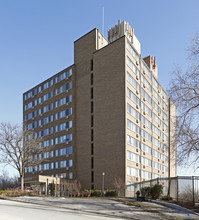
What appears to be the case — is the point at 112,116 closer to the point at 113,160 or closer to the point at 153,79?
the point at 113,160

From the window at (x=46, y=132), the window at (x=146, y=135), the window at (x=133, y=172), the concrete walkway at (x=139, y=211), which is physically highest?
the window at (x=46, y=132)

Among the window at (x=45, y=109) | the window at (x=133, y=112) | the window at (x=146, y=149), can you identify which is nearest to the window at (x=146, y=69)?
the window at (x=133, y=112)

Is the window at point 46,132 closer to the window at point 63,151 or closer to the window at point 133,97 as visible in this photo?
the window at point 63,151

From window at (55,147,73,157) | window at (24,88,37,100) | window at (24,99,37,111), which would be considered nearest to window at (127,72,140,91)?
window at (55,147,73,157)

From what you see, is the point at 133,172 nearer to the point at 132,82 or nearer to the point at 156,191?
the point at 132,82

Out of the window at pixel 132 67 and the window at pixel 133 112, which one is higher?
the window at pixel 132 67

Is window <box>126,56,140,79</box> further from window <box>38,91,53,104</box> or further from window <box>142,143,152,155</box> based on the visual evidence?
window <box>38,91,53,104</box>

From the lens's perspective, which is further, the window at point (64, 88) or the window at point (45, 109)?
the window at point (45, 109)

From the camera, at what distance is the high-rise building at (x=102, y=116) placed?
52.2 meters

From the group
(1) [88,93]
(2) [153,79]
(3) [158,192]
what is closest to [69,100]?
(1) [88,93]

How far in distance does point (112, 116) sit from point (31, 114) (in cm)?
3135

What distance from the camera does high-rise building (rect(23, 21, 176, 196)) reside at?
52.2m

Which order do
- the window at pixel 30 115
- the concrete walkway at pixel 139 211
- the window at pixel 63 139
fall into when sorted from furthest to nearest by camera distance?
1. the window at pixel 30 115
2. the window at pixel 63 139
3. the concrete walkway at pixel 139 211

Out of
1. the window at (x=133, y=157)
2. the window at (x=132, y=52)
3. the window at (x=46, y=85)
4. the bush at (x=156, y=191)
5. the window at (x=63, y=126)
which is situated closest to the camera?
the bush at (x=156, y=191)
